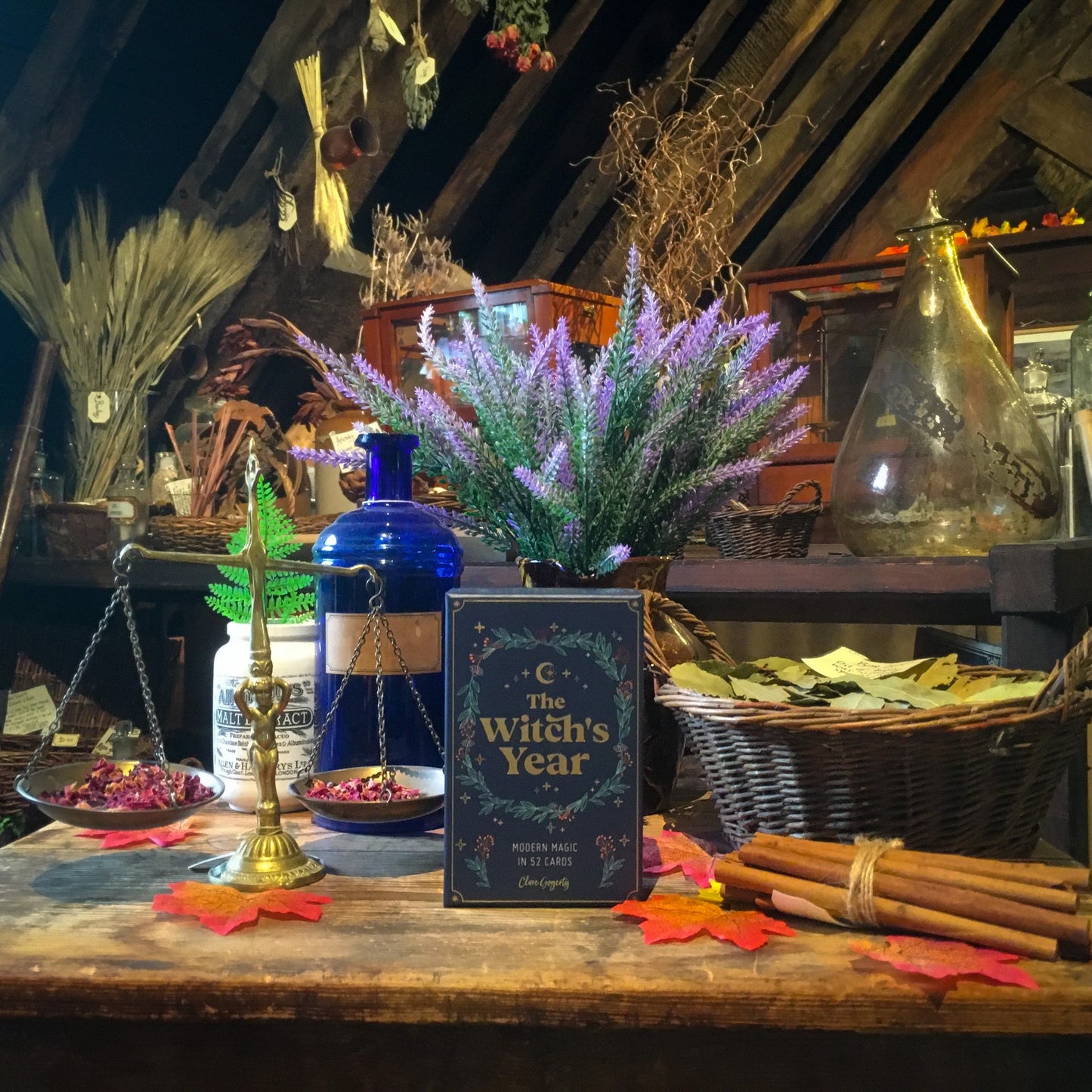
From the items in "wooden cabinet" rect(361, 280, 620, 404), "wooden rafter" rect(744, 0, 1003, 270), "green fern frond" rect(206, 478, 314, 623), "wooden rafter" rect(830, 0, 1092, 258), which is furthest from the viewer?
"wooden rafter" rect(830, 0, 1092, 258)

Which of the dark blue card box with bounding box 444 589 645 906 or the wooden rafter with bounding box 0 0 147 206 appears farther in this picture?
the wooden rafter with bounding box 0 0 147 206

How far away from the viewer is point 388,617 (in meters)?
0.93

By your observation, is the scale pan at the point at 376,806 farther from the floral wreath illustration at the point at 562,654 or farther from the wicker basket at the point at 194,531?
the wicker basket at the point at 194,531

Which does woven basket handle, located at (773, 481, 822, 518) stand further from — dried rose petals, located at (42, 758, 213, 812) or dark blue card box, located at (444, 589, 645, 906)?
dried rose petals, located at (42, 758, 213, 812)

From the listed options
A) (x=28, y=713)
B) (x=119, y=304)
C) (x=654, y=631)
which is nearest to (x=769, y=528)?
(x=654, y=631)

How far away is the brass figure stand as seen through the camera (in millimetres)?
765

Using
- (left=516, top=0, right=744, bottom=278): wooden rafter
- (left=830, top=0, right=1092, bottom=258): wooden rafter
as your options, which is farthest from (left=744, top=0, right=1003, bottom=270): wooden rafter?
(left=516, top=0, right=744, bottom=278): wooden rafter

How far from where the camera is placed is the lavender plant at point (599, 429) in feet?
2.84

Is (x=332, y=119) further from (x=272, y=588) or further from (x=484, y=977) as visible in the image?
(x=484, y=977)

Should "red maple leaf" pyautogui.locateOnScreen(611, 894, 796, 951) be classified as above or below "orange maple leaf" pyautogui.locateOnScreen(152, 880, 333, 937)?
above

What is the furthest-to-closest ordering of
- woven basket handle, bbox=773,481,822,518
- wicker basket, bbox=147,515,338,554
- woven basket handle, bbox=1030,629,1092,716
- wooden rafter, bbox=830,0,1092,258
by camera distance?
wooden rafter, bbox=830,0,1092,258 < wicker basket, bbox=147,515,338,554 < woven basket handle, bbox=773,481,822,518 < woven basket handle, bbox=1030,629,1092,716

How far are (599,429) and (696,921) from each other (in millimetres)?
390

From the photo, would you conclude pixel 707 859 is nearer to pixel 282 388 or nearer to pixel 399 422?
pixel 399 422

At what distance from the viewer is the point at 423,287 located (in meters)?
2.26
